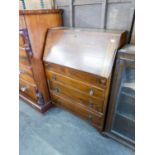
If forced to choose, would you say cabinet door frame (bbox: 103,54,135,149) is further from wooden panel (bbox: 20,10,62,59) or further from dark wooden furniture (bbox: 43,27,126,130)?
wooden panel (bbox: 20,10,62,59)

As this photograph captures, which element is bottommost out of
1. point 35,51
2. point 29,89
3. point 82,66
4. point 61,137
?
point 61,137

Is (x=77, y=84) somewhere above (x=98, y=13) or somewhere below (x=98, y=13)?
below

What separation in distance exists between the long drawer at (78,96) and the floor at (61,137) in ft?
1.23

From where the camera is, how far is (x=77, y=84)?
136 cm

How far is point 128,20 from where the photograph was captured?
4.10 ft

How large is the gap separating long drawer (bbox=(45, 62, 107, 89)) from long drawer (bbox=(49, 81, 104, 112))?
17 cm

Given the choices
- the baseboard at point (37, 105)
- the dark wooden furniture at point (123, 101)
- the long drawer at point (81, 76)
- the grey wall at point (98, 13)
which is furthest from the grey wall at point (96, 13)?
the baseboard at point (37, 105)

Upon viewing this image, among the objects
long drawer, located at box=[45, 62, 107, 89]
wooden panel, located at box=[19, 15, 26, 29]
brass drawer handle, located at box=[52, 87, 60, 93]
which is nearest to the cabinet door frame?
long drawer, located at box=[45, 62, 107, 89]

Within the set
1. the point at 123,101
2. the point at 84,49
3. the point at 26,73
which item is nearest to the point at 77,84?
the point at 84,49

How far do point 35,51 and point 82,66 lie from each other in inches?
24.4

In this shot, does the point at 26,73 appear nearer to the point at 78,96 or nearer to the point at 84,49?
the point at 78,96

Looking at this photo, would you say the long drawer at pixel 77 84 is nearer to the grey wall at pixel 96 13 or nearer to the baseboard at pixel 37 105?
the baseboard at pixel 37 105

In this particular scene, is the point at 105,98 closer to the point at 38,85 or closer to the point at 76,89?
the point at 76,89
